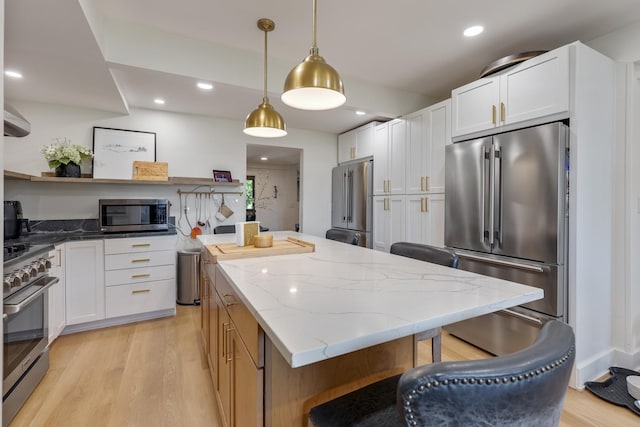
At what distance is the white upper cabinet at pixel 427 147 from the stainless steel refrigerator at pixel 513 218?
287 millimetres

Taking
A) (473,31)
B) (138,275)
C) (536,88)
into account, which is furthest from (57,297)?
(536,88)

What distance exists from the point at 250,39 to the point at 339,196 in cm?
254

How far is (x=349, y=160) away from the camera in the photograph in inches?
174

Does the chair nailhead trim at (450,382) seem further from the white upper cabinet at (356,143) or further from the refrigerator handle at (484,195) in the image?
the white upper cabinet at (356,143)

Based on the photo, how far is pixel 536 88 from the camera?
81.1 inches

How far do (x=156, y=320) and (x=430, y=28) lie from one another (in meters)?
3.58

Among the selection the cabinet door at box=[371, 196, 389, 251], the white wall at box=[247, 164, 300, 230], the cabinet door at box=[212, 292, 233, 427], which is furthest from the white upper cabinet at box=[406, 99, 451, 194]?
the white wall at box=[247, 164, 300, 230]

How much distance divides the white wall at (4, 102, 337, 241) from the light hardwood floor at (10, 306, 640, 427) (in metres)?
1.44

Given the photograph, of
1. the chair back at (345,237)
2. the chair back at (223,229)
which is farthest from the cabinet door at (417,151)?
the chair back at (223,229)

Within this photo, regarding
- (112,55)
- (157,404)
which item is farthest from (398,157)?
(157,404)

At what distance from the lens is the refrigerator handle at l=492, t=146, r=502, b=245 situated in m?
2.25

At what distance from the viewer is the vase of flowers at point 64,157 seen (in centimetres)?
295

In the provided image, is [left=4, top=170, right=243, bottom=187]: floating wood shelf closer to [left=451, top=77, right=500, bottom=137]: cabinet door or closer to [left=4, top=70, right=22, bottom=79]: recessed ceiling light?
[left=4, top=70, right=22, bottom=79]: recessed ceiling light

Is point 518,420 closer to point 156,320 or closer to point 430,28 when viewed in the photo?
point 430,28
